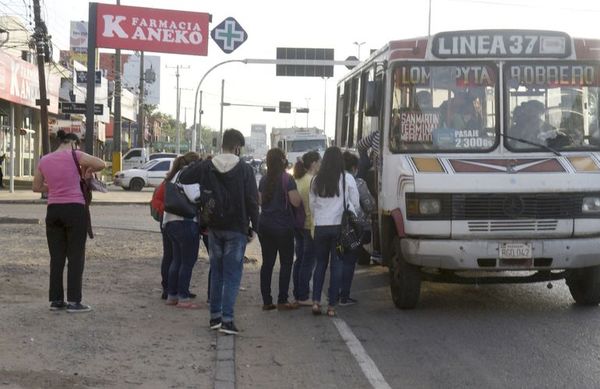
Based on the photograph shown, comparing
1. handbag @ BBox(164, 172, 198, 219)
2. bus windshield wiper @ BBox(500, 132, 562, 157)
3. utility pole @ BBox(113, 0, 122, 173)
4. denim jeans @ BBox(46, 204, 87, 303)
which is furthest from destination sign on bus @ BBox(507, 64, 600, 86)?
utility pole @ BBox(113, 0, 122, 173)

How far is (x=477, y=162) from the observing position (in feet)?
28.9

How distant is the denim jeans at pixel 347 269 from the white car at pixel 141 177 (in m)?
27.3

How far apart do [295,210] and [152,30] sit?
20202 millimetres

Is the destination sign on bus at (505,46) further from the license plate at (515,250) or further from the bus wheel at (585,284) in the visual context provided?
the bus wheel at (585,284)

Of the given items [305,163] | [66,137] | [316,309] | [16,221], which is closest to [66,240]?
[66,137]

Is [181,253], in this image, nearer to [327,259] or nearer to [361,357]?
[327,259]

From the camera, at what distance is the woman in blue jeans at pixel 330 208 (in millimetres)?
8711

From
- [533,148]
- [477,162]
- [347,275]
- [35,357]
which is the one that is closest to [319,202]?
[347,275]

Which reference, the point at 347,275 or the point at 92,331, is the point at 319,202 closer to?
the point at 347,275

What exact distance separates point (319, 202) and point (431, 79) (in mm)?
1940

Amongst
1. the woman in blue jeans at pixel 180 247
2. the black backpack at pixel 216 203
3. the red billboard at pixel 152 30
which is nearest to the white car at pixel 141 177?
the red billboard at pixel 152 30

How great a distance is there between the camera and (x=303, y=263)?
916cm

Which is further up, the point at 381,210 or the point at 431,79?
the point at 431,79

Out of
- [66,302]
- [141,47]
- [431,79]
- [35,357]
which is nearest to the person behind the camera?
[35,357]
